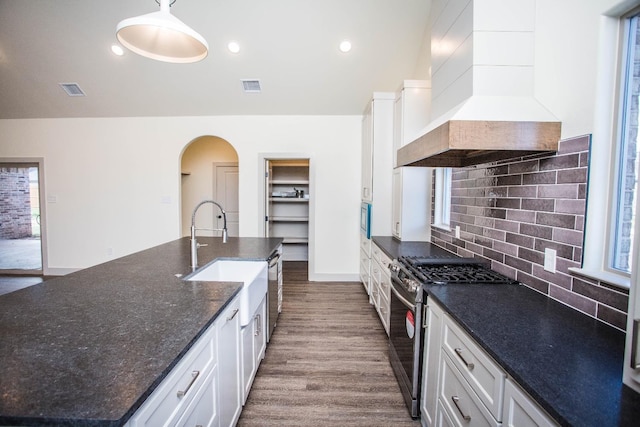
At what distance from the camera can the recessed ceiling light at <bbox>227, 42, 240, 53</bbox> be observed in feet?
11.5

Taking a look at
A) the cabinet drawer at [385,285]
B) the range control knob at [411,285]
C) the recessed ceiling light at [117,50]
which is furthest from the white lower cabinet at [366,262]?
the recessed ceiling light at [117,50]

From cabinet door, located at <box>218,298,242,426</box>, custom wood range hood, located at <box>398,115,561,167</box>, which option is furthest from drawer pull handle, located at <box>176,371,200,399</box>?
custom wood range hood, located at <box>398,115,561,167</box>

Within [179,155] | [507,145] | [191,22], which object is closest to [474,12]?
[507,145]

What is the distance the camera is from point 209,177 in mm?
6203

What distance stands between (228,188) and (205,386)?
5.43m

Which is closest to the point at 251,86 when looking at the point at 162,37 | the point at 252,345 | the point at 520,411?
the point at 162,37

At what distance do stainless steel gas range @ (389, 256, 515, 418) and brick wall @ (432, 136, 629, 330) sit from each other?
17cm

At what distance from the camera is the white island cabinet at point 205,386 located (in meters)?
0.86

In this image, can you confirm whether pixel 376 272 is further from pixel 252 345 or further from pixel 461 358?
pixel 461 358

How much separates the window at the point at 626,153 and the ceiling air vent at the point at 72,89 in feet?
18.8

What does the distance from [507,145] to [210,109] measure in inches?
166

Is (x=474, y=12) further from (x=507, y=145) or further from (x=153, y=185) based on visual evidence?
(x=153, y=185)

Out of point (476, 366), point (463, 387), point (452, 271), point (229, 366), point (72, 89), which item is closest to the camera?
point (476, 366)

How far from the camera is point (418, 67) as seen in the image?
12.2ft
